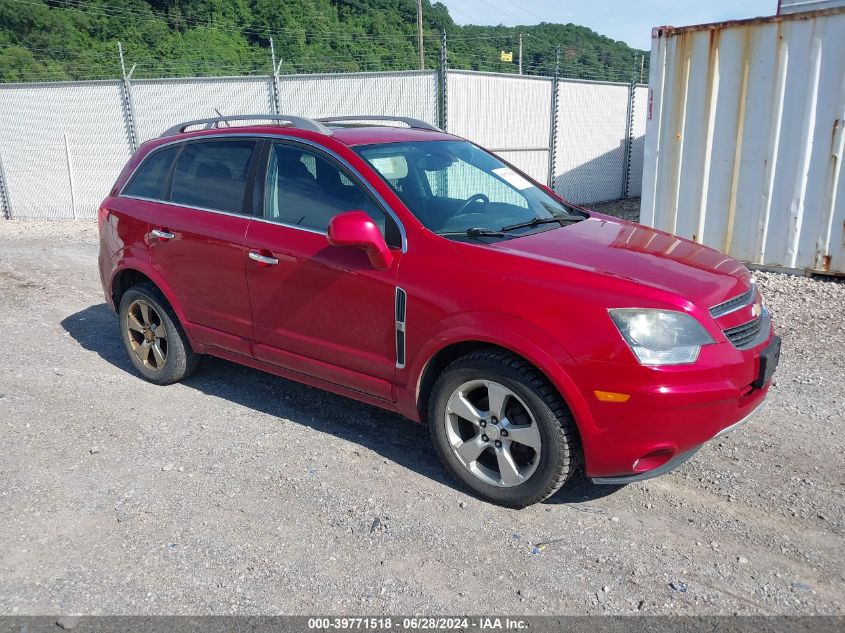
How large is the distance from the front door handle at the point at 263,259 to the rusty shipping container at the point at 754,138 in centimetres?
561

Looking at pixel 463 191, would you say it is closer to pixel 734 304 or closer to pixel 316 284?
pixel 316 284

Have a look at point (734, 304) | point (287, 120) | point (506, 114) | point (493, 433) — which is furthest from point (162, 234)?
point (506, 114)

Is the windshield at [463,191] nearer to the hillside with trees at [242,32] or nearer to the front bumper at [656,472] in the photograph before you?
the front bumper at [656,472]

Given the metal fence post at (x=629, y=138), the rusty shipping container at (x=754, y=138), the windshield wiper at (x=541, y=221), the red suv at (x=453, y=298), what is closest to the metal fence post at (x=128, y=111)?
the red suv at (x=453, y=298)

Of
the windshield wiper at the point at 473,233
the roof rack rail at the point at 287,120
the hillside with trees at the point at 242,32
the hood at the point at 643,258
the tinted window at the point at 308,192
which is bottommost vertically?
the hood at the point at 643,258

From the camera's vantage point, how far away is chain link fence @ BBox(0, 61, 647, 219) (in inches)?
472

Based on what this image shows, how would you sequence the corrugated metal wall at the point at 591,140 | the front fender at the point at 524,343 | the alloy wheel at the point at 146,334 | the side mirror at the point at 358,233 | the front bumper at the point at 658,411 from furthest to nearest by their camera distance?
the corrugated metal wall at the point at 591,140 < the alloy wheel at the point at 146,334 < the side mirror at the point at 358,233 < the front fender at the point at 524,343 < the front bumper at the point at 658,411

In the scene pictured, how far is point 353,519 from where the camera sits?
3471 mm

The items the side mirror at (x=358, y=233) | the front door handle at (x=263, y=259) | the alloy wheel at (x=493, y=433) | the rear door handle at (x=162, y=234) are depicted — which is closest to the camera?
the alloy wheel at (x=493, y=433)

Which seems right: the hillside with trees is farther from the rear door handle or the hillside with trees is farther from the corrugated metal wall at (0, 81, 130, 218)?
the rear door handle

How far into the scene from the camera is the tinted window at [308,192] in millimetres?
3938

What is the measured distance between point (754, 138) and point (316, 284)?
5662 mm

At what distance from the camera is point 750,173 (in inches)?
299

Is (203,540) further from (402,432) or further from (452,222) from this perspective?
(452,222)
